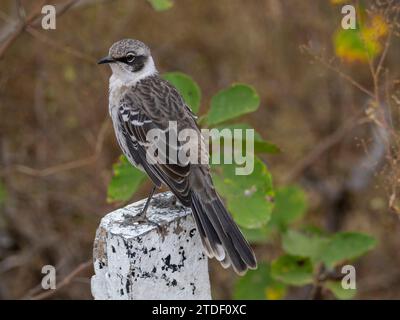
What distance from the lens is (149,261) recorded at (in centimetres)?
380

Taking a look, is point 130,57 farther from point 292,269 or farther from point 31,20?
point 292,269

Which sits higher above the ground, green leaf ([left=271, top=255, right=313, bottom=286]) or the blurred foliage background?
the blurred foliage background

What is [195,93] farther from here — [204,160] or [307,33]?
[307,33]

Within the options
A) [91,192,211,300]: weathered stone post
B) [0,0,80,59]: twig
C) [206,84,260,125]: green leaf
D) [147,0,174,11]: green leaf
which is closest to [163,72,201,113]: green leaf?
[206,84,260,125]: green leaf

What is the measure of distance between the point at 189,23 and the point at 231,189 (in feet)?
15.9

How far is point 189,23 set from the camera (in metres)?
9.81

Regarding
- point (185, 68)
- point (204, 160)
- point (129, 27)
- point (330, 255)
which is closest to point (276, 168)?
point (185, 68)

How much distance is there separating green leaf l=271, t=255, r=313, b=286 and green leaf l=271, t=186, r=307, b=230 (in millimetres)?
340

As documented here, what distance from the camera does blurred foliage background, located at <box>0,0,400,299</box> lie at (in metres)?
6.97

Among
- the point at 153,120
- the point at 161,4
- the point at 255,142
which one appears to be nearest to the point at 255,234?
the point at 255,142

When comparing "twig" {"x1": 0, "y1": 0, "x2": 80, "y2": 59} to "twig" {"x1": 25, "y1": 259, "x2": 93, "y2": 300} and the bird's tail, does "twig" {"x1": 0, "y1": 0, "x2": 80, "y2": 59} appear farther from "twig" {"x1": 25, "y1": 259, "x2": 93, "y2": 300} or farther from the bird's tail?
the bird's tail

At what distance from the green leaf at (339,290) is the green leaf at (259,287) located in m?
0.49

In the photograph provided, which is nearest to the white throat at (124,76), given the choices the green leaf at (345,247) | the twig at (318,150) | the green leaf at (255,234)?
the green leaf at (255,234)

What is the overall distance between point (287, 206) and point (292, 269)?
0.60m
